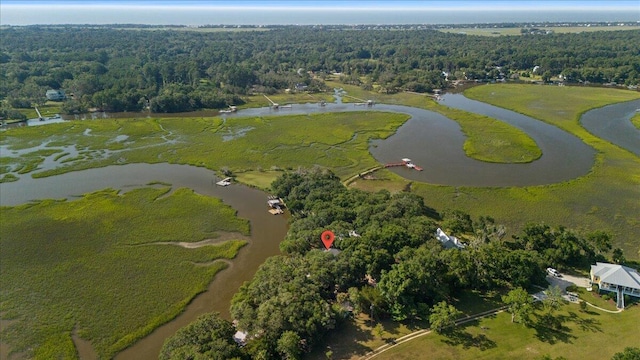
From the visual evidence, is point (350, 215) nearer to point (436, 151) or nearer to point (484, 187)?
point (484, 187)

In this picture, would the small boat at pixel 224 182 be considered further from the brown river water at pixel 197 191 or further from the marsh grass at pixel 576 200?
the marsh grass at pixel 576 200

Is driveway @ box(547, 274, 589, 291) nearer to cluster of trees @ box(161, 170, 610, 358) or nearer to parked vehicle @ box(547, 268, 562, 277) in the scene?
parked vehicle @ box(547, 268, 562, 277)

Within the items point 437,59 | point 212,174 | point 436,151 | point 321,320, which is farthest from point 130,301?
point 437,59

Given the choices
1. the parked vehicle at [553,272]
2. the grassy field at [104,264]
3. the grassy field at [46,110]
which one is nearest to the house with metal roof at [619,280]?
the parked vehicle at [553,272]

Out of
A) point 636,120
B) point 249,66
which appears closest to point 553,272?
point 636,120

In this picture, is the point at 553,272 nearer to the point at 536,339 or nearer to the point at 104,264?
the point at 536,339
